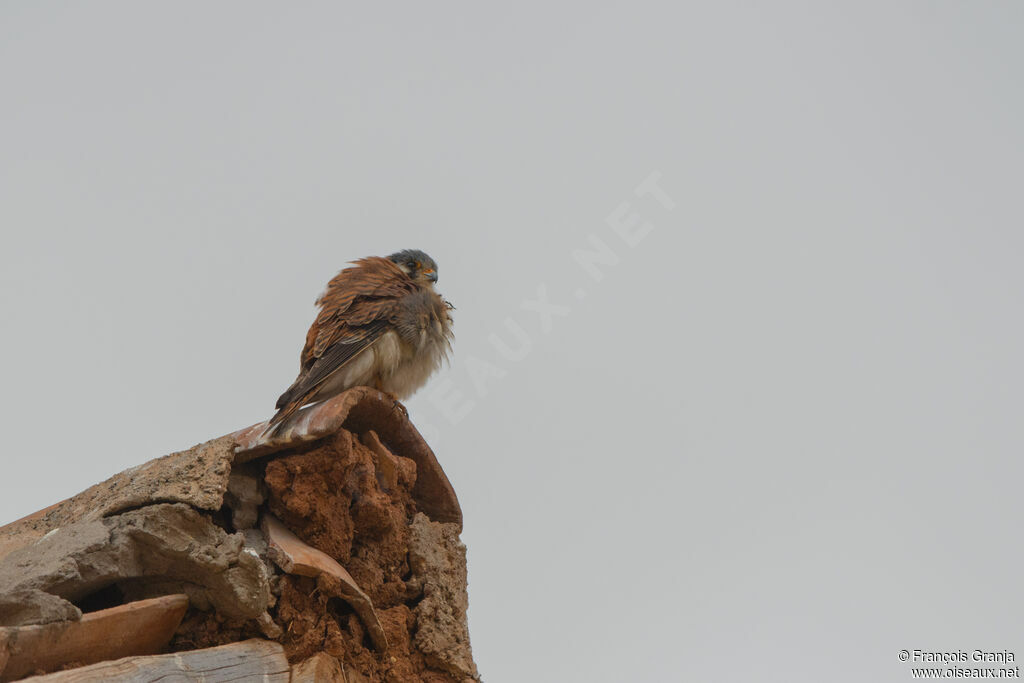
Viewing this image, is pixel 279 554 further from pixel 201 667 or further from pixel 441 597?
pixel 441 597

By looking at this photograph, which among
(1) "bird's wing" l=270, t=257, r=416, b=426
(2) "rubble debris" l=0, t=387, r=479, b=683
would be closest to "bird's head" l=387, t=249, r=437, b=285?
(1) "bird's wing" l=270, t=257, r=416, b=426

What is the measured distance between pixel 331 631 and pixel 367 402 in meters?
0.93

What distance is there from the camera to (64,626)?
258 cm

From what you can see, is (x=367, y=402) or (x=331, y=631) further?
(x=367, y=402)

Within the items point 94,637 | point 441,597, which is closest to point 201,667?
point 94,637

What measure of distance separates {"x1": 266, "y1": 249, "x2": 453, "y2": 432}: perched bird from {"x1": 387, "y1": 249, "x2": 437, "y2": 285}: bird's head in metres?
0.76

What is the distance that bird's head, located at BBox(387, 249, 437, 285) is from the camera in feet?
20.1

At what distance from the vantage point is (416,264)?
616 cm

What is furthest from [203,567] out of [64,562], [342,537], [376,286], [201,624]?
[376,286]

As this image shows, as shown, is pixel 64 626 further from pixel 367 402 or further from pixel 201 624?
pixel 367 402

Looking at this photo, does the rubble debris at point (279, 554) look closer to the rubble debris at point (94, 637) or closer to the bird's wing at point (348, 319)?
the rubble debris at point (94, 637)

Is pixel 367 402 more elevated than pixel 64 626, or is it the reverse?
pixel 367 402

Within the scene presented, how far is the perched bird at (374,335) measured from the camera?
4.42 meters

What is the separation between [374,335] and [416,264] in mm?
1621
